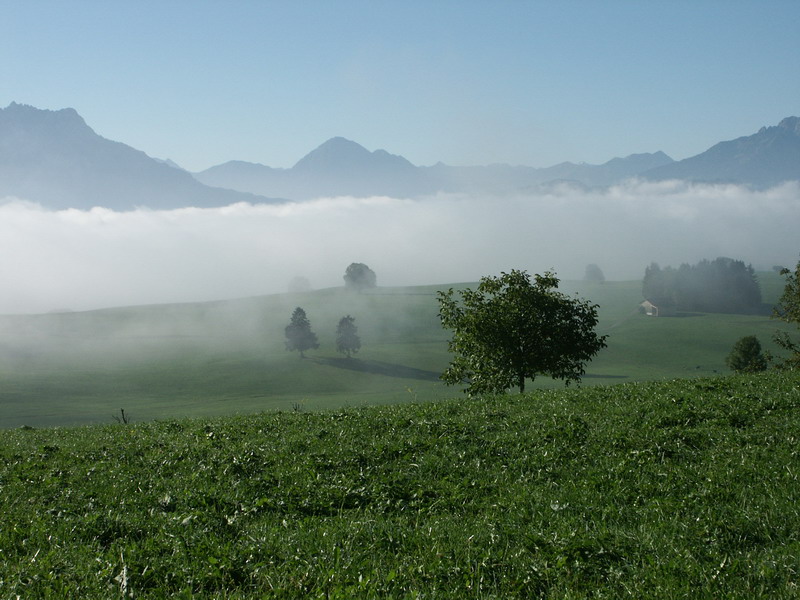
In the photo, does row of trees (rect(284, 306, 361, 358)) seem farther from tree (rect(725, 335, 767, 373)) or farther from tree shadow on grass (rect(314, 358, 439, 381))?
tree (rect(725, 335, 767, 373))

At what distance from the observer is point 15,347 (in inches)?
5832

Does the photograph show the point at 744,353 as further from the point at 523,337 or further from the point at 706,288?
the point at 706,288

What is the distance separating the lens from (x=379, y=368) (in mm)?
132250

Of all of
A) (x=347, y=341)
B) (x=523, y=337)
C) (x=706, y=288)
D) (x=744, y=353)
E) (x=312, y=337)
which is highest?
(x=523, y=337)

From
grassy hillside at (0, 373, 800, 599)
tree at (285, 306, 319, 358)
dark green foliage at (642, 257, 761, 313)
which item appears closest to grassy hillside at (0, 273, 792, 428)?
tree at (285, 306, 319, 358)

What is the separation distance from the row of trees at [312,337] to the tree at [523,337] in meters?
102

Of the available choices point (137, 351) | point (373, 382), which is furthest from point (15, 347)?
point (373, 382)

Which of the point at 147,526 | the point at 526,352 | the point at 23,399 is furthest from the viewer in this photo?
the point at 23,399

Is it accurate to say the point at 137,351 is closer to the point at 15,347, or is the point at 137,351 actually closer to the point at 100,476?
the point at 15,347

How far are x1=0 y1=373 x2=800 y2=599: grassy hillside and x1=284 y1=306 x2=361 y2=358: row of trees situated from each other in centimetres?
12243

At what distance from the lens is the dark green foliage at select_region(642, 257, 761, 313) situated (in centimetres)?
18296

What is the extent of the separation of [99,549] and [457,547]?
555 centimetres

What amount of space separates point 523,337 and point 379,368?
94642 millimetres

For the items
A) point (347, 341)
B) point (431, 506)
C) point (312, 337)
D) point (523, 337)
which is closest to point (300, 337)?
point (312, 337)
